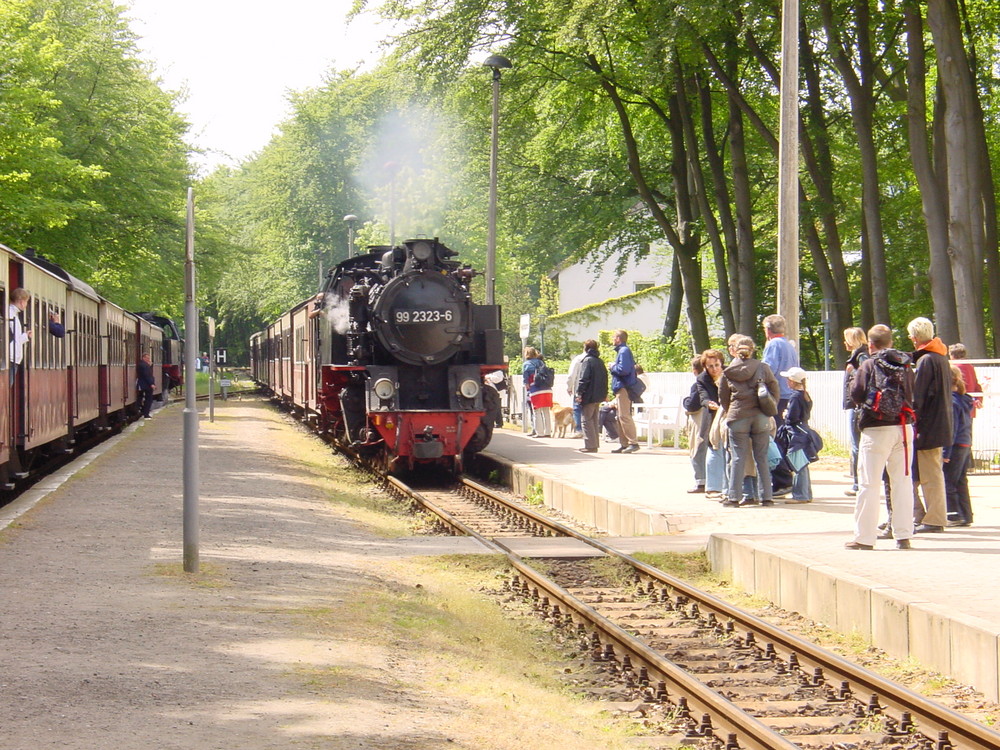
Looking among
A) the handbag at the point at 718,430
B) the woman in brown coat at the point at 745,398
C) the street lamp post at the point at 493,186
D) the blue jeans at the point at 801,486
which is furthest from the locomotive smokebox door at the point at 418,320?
the street lamp post at the point at 493,186

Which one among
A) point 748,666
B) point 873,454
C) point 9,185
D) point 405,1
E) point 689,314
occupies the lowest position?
point 748,666

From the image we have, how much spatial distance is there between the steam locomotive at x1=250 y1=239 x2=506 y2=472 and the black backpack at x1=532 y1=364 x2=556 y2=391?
15.2ft

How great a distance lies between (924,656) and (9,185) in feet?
76.6

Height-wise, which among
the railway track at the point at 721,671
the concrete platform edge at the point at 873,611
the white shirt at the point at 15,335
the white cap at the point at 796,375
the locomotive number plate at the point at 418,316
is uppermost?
the locomotive number plate at the point at 418,316

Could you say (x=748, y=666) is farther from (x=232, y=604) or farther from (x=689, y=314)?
(x=689, y=314)

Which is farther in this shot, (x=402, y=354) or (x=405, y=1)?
(x=405, y=1)

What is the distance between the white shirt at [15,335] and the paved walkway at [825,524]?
6390 millimetres

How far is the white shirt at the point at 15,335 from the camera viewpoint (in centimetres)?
1459

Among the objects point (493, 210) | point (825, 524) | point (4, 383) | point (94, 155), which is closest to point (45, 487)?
point (4, 383)

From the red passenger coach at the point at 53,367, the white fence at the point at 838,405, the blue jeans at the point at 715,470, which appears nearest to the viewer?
the red passenger coach at the point at 53,367

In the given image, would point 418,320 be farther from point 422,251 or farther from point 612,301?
point 612,301

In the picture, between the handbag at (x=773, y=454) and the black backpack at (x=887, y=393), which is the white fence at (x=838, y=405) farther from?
the black backpack at (x=887, y=393)

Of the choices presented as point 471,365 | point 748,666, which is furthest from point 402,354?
point 748,666

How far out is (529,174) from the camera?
133 feet
